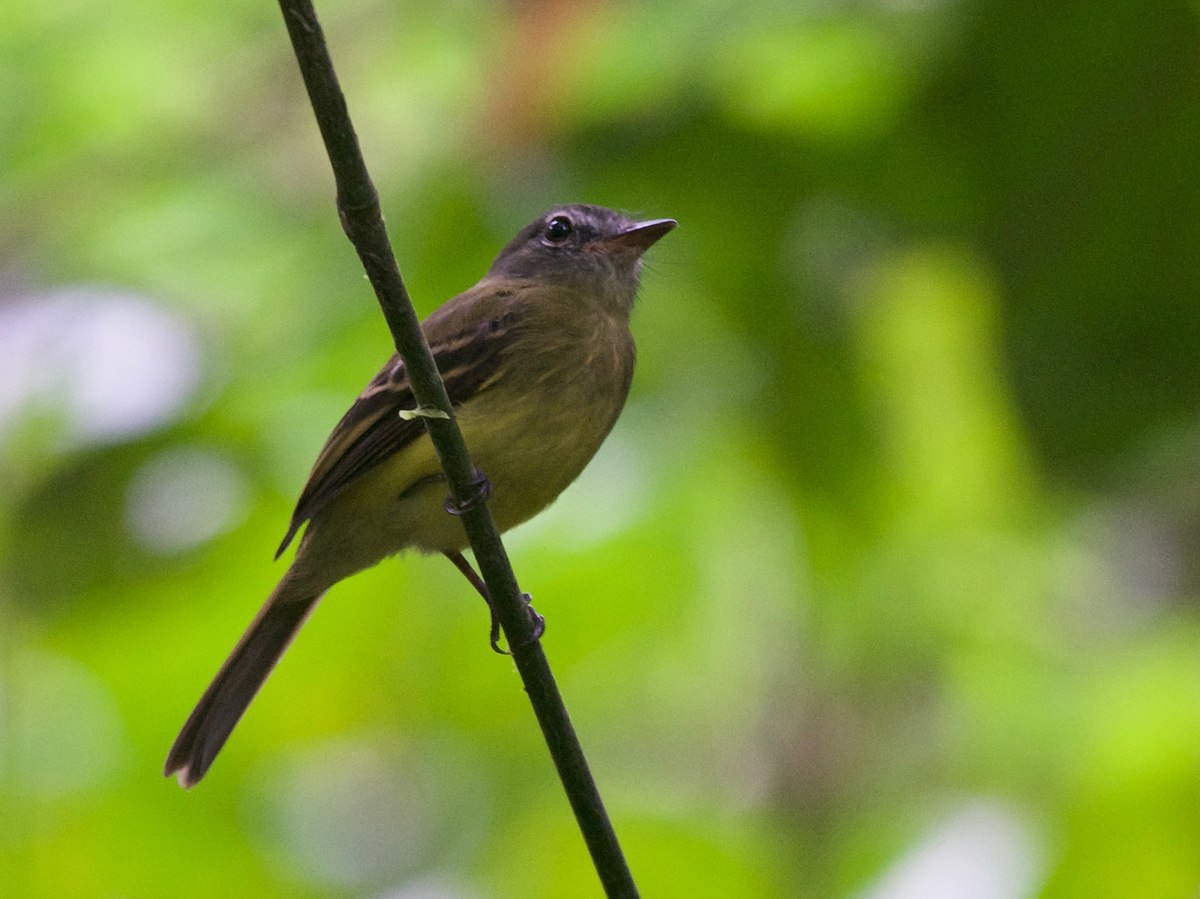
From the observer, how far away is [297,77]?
4.01 metres

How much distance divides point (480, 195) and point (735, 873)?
167 centimetres

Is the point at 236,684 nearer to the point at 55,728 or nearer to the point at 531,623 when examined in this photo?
the point at 55,728

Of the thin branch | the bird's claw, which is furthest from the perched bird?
the thin branch

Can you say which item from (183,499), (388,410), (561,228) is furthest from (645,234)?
(183,499)

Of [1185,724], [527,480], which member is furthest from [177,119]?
[1185,724]

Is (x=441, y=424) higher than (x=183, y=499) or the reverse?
the reverse

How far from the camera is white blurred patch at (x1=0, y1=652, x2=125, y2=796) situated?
382 centimetres

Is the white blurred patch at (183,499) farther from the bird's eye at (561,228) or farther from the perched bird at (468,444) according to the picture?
the bird's eye at (561,228)

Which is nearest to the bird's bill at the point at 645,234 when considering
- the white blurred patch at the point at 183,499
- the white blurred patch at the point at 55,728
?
the white blurred patch at the point at 183,499

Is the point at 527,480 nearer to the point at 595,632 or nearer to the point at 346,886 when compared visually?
the point at 595,632

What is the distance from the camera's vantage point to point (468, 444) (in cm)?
328

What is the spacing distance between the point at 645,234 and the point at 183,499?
3.87ft

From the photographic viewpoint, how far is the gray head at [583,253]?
386 centimetres

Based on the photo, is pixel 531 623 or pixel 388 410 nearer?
pixel 531 623
